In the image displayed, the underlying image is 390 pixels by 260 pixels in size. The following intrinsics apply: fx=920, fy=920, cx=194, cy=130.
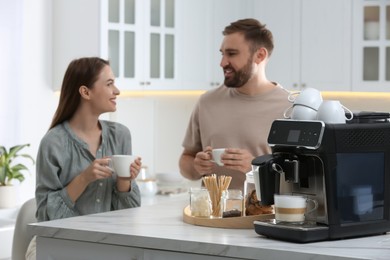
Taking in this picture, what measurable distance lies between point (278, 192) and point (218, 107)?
132 centimetres

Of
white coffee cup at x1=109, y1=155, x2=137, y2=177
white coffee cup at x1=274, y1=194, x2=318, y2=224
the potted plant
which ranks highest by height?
white coffee cup at x1=109, y1=155, x2=137, y2=177

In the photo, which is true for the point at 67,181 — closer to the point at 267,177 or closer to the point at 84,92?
the point at 84,92

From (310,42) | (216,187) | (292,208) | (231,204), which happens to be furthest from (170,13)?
(292,208)

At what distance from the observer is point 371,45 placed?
5.25 m

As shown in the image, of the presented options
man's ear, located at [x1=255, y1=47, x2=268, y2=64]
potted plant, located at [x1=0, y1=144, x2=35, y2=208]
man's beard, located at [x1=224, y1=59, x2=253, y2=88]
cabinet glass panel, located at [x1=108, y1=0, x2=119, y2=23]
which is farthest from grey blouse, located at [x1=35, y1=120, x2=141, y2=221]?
cabinet glass panel, located at [x1=108, y1=0, x2=119, y2=23]

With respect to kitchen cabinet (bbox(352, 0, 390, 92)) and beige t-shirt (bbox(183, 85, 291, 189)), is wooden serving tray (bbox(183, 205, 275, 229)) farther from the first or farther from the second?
kitchen cabinet (bbox(352, 0, 390, 92))

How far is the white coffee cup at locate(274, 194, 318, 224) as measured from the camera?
285 cm

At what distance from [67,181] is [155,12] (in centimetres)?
208

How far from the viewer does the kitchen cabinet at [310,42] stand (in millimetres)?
5316

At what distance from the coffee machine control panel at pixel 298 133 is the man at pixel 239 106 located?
44.7 inches

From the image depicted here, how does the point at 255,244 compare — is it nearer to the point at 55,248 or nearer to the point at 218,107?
the point at 55,248

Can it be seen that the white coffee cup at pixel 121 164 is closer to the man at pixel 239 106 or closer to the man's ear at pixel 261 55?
the man at pixel 239 106

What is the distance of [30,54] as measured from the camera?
556 cm

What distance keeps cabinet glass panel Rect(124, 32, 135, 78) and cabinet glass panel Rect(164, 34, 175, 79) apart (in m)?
0.27
